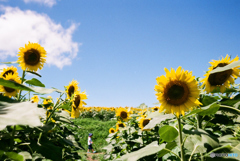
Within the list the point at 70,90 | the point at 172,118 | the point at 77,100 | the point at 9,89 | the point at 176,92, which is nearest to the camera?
the point at 176,92

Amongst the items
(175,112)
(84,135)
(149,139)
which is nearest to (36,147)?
(175,112)

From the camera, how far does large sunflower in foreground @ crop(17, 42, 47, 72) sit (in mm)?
2883

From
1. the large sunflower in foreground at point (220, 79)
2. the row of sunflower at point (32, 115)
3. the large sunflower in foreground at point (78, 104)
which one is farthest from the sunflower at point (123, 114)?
the large sunflower in foreground at point (220, 79)

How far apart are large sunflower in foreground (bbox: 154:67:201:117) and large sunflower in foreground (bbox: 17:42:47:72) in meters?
2.04

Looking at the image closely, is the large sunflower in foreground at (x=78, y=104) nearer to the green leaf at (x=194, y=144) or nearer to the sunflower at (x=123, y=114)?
the green leaf at (x=194, y=144)

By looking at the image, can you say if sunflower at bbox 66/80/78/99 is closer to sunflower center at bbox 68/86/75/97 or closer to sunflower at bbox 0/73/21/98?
sunflower center at bbox 68/86/75/97

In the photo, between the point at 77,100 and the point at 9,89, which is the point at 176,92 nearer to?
the point at 77,100

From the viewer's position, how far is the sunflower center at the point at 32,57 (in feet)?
9.51

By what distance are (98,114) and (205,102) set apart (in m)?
19.1

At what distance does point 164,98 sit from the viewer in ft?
5.75

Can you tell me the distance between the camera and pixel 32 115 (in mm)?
435

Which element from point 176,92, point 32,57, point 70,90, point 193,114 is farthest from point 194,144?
point 32,57

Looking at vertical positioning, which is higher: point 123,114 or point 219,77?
point 219,77

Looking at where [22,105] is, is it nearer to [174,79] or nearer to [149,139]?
[174,79]
